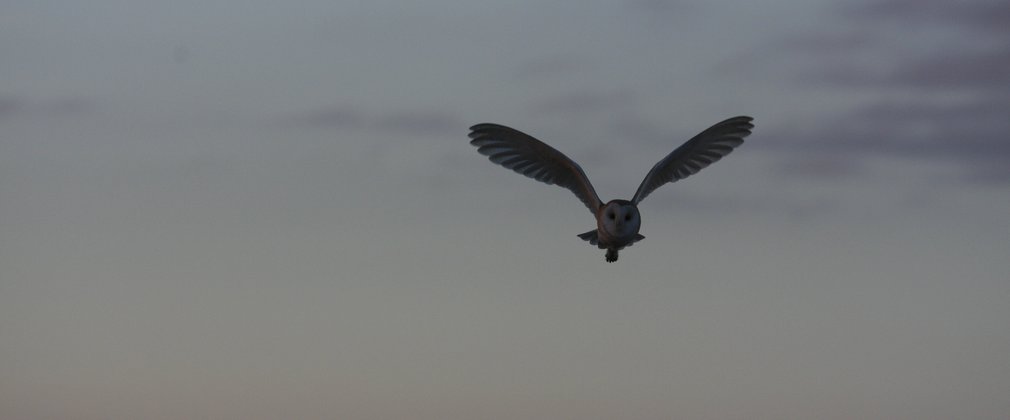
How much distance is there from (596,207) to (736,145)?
379 cm

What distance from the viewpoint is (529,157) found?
26516 millimetres

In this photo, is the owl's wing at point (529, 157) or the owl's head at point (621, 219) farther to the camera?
the owl's wing at point (529, 157)

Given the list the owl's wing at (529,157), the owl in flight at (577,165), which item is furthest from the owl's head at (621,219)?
the owl's wing at (529,157)

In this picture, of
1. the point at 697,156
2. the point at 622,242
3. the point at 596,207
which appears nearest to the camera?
the point at 622,242

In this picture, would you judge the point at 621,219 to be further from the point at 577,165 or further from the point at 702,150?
the point at 702,150

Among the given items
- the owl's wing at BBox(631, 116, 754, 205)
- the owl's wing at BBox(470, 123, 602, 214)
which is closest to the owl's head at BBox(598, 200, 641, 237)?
the owl's wing at BBox(470, 123, 602, 214)

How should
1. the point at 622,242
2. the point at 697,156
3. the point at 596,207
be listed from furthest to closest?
the point at 697,156, the point at 596,207, the point at 622,242

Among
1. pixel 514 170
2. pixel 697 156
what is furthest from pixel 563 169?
pixel 697 156

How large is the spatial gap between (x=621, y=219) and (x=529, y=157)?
3.78 metres

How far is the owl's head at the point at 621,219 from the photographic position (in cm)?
2328

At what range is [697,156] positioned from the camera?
27219 mm

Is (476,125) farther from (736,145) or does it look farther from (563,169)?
(736,145)

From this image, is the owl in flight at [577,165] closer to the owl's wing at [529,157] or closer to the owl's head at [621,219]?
the owl's wing at [529,157]

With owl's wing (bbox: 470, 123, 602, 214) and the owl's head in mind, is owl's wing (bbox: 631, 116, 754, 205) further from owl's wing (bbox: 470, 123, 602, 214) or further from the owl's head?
the owl's head
